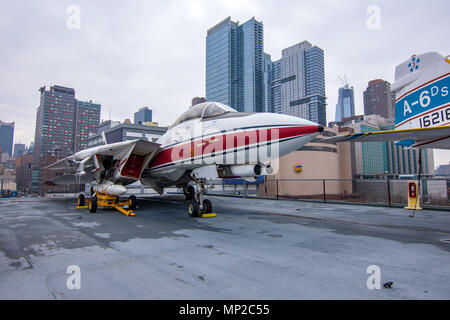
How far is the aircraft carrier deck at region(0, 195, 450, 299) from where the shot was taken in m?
2.47

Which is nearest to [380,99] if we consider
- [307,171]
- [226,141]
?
[307,171]

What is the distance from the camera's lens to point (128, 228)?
6.09 m

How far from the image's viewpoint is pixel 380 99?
187125 millimetres

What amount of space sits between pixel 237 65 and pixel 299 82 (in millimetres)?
45526

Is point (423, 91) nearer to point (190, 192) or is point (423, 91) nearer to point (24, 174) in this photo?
point (190, 192)

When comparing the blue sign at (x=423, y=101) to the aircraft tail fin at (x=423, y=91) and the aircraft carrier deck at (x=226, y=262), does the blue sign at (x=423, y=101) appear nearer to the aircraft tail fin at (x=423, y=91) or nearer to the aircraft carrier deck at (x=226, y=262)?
the aircraft tail fin at (x=423, y=91)

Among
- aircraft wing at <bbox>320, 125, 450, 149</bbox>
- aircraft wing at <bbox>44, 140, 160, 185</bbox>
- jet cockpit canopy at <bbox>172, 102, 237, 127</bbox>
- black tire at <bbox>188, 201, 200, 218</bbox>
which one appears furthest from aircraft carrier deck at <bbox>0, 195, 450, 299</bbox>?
aircraft wing at <bbox>44, 140, 160, 185</bbox>

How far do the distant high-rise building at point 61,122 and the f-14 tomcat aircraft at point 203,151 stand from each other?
170603 mm

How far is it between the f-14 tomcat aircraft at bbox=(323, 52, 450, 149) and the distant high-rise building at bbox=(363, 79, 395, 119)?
215 metres

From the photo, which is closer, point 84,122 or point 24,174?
point 24,174

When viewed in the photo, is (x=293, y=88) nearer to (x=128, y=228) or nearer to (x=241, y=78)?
(x=241, y=78)
